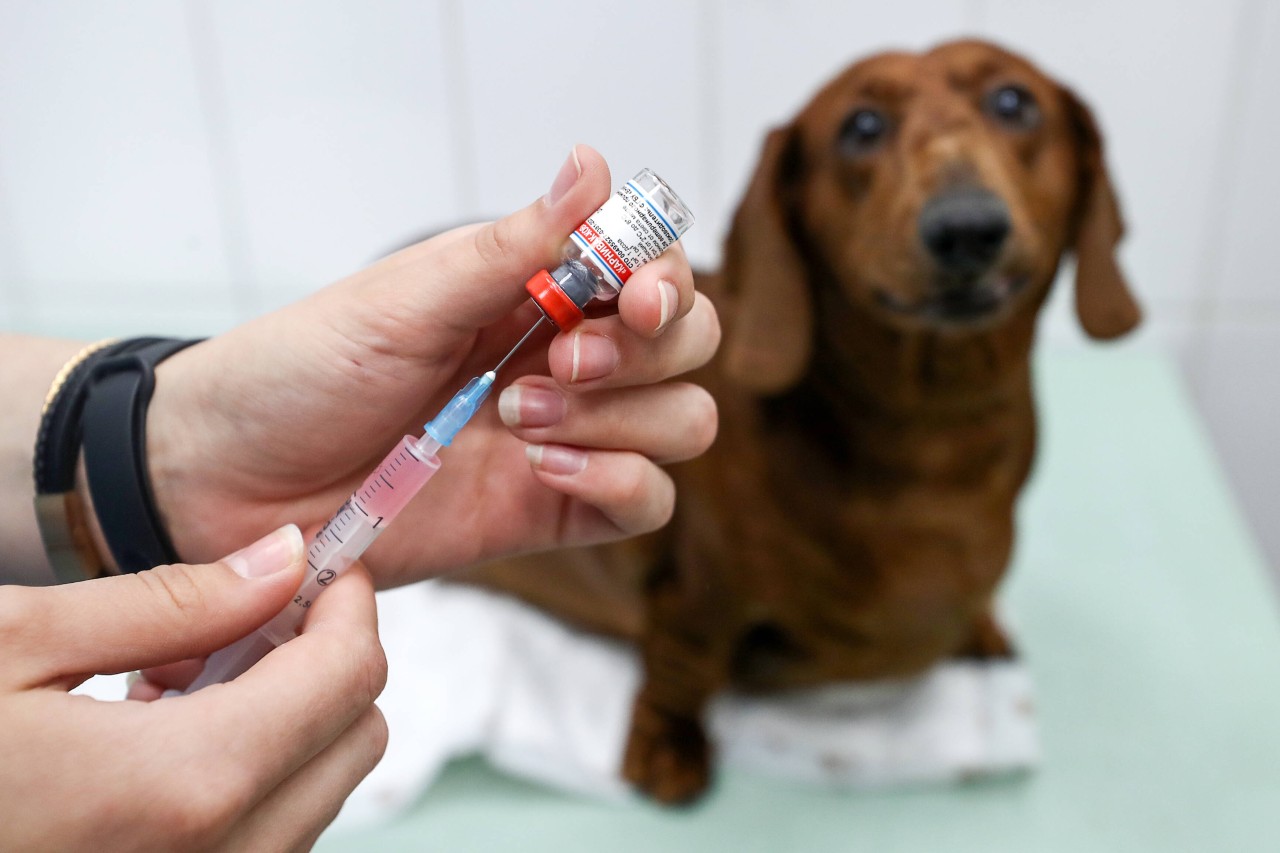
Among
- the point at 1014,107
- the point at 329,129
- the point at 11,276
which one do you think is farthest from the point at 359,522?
the point at 11,276

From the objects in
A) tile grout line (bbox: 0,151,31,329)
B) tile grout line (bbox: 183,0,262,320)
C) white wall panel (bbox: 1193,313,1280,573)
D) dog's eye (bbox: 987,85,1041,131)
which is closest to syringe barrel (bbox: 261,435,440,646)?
dog's eye (bbox: 987,85,1041,131)

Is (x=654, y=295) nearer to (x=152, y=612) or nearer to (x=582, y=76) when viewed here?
(x=152, y=612)

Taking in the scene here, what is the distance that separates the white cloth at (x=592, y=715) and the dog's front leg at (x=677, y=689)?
0.02 meters

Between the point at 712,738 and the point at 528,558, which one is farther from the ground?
the point at 528,558

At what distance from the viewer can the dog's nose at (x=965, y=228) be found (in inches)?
28.3

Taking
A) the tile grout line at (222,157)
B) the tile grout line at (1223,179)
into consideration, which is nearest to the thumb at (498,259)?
the tile grout line at (222,157)

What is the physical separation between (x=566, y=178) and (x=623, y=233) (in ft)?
0.14

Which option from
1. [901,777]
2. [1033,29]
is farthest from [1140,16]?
[901,777]

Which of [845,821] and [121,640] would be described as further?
[845,821]

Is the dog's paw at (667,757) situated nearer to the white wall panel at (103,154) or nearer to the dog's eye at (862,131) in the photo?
the dog's eye at (862,131)

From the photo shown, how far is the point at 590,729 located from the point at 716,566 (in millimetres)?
190

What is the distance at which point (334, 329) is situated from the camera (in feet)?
1.76

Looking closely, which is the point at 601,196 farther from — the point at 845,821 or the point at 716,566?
the point at 845,821

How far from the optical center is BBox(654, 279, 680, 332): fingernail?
461 mm
